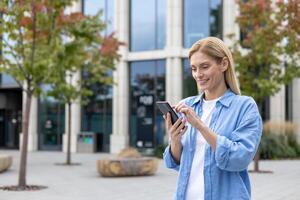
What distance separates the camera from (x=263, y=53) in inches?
657

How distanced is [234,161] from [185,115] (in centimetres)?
33

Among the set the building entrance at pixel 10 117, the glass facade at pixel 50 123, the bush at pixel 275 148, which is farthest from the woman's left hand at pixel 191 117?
the building entrance at pixel 10 117

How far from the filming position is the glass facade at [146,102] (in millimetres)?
25969

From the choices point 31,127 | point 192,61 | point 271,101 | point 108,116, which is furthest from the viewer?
point 31,127

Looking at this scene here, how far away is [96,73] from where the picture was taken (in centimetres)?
2003

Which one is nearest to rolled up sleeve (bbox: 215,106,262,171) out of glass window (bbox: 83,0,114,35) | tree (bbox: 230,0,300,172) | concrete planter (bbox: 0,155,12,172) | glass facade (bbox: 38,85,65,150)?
tree (bbox: 230,0,300,172)

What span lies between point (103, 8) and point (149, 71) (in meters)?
4.55

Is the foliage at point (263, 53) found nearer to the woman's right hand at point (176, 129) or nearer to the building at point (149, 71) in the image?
the building at point (149, 71)

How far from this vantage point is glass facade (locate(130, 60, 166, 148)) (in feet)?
85.2

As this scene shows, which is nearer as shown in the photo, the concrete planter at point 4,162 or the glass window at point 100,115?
the concrete planter at point 4,162

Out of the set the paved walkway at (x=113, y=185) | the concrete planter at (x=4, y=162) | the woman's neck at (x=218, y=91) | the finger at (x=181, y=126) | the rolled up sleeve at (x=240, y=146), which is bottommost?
the paved walkway at (x=113, y=185)

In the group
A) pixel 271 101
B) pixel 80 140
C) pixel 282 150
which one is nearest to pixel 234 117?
pixel 282 150

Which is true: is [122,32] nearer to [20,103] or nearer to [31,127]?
[31,127]

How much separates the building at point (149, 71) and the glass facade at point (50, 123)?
19.4 inches
